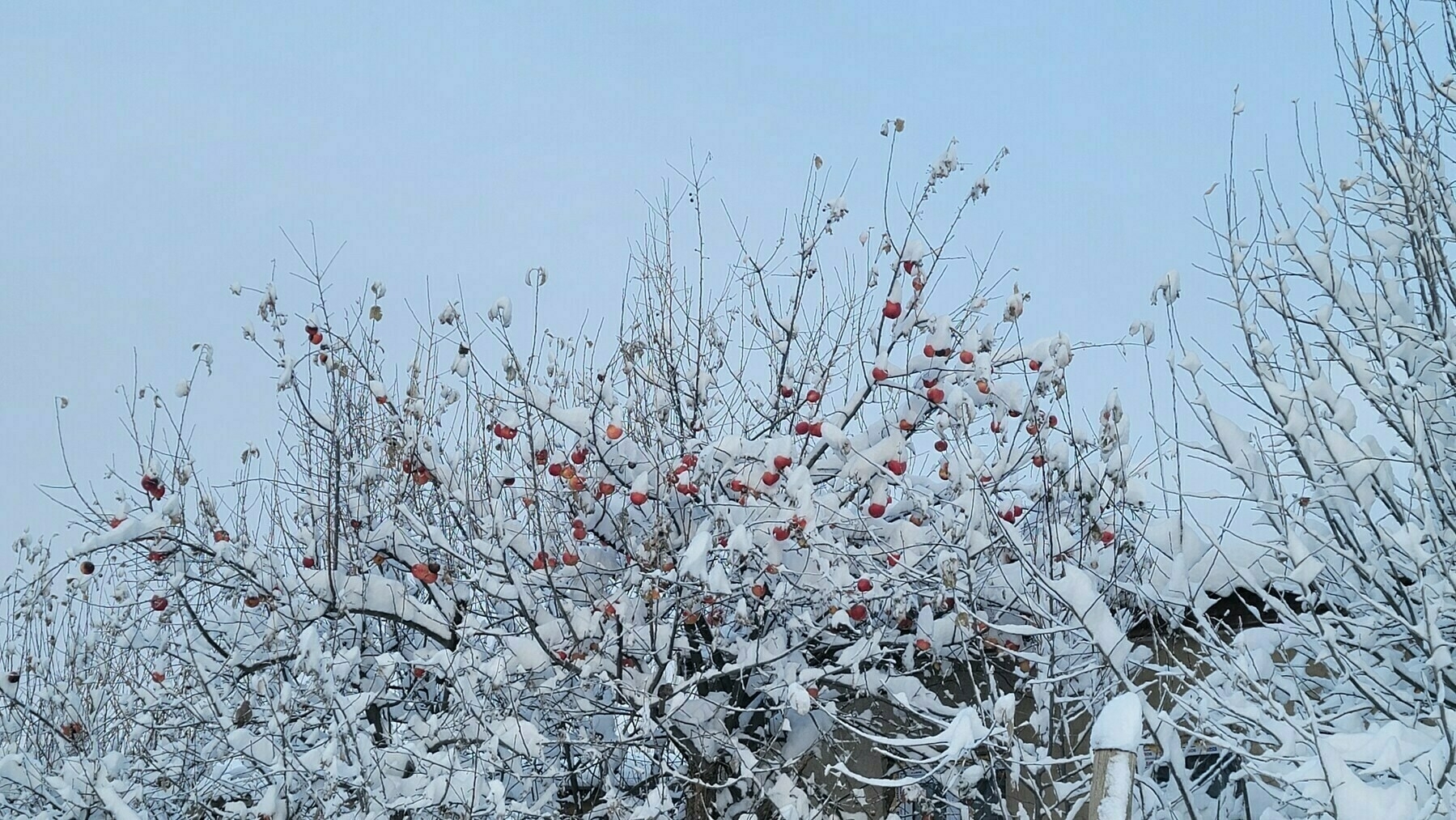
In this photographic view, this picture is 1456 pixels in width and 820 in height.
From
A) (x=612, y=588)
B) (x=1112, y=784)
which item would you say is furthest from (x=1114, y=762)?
(x=612, y=588)

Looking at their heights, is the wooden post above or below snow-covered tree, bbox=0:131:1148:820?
below

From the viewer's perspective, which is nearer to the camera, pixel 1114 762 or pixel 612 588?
pixel 1114 762

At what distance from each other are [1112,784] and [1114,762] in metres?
0.04

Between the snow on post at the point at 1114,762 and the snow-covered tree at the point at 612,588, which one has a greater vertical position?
the snow-covered tree at the point at 612,588

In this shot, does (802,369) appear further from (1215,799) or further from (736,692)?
(1215,799)

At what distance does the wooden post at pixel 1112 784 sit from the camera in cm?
202

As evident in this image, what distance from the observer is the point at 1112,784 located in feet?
6.72

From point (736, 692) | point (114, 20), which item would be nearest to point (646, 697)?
point (736, 692)

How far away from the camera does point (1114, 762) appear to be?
2.07 m

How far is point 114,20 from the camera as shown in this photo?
845 inches

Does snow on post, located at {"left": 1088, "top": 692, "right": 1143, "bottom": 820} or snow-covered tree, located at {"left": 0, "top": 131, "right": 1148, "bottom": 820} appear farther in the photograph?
snow-covered tree, located at {"left": 0, "top": 131, "right": 1148, "bottom": 820}

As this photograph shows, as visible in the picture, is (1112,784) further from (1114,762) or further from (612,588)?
(612,588)

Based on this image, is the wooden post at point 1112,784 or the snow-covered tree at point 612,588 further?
the snow-covered tree at point 612,588

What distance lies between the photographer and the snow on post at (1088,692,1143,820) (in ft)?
6.64
